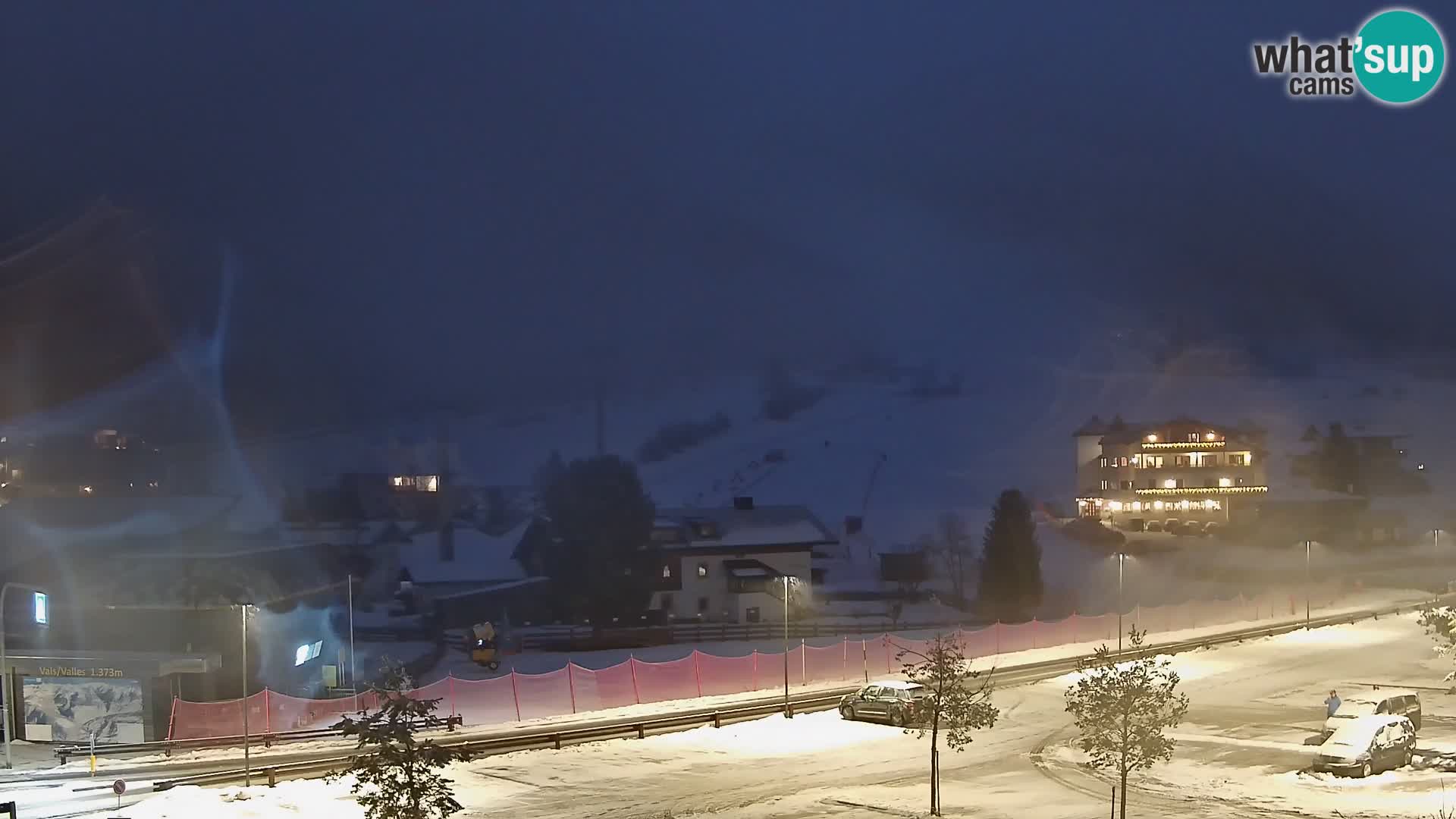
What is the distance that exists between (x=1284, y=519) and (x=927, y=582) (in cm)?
4294

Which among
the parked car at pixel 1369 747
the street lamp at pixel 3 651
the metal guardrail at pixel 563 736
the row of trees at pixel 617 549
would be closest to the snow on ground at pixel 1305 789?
the parked car at pixel 1369 747

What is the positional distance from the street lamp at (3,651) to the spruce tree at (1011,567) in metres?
62.5

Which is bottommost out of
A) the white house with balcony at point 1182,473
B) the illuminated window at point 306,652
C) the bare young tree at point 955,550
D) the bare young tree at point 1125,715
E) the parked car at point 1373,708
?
the bare young tree at point 955,550

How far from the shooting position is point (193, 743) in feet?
124

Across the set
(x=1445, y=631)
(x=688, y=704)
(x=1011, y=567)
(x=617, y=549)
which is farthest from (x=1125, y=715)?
(x=1011, y=567)

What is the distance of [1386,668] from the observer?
52500 mm

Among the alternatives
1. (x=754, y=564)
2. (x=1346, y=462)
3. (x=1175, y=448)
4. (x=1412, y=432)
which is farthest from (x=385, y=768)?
(x=1412, y=432)

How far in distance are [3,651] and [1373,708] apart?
1574 inches

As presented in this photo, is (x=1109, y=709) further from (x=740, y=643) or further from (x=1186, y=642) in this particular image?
(x=740, y=643)

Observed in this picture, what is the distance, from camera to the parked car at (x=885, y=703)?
129 ft

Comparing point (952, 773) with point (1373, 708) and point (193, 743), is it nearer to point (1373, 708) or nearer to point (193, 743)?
point (1373, 708)

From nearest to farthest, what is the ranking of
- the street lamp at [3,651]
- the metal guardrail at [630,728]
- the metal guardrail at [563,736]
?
the metal guardrail at [563,736] < the metal guardrail at [630,728] < the street lamp at [3,651]

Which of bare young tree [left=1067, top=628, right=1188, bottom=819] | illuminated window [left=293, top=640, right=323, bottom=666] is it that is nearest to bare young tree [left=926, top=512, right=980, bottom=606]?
illuminated window [left=293, top=640, right=323, bottom=666]

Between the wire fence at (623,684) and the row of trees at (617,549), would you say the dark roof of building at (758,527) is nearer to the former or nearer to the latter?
the row of trees at (617,549)
